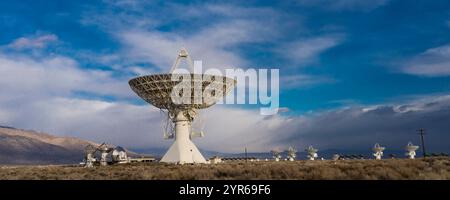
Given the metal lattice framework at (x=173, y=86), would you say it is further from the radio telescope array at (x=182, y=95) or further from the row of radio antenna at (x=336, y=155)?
the row of radio antenna at (x=336, y=155)

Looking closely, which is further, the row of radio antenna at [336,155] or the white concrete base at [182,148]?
the row of radio antenna at [336,155]

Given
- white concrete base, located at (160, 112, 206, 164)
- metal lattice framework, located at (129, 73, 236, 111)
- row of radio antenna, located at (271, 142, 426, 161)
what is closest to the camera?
metal lattice framework, located at (129, 73, 236, 111)

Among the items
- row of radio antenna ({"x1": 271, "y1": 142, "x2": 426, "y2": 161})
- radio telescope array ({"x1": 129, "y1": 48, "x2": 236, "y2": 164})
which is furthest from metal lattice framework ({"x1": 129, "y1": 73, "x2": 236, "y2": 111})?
row of radio antenna ({"x1": 271, "y1": 142, "x2": 426, "y2": 161})

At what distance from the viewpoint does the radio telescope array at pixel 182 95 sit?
200 feet

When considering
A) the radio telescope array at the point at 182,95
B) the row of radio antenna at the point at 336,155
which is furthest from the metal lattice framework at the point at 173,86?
the row of radio antenna at the point at 336,155

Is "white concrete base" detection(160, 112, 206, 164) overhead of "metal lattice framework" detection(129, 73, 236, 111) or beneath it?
beneath

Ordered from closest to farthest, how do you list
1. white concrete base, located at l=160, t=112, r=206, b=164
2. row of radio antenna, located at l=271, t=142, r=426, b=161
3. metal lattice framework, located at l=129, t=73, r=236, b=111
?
metal lattice framework, located at l=129, t=73, r=236, b=111, white concrete base, located at l=160, t=112, r=206, b=164, row of radio antenna, located at l=271, t=142, r=426, b=161

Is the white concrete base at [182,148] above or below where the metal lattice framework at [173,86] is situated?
below

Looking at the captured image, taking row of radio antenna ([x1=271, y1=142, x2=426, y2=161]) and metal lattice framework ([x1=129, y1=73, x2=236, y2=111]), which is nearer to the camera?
metal lattice framework ([x1=129, y1=73, x2=236, y2=111])

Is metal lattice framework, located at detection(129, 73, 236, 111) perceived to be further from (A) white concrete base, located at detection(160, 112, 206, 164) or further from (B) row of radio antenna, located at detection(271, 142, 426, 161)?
(B) row of radio antenna, located at detection(271, 142, 426, 161)

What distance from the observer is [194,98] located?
2486 inches

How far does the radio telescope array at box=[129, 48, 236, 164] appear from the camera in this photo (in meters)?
60.9
